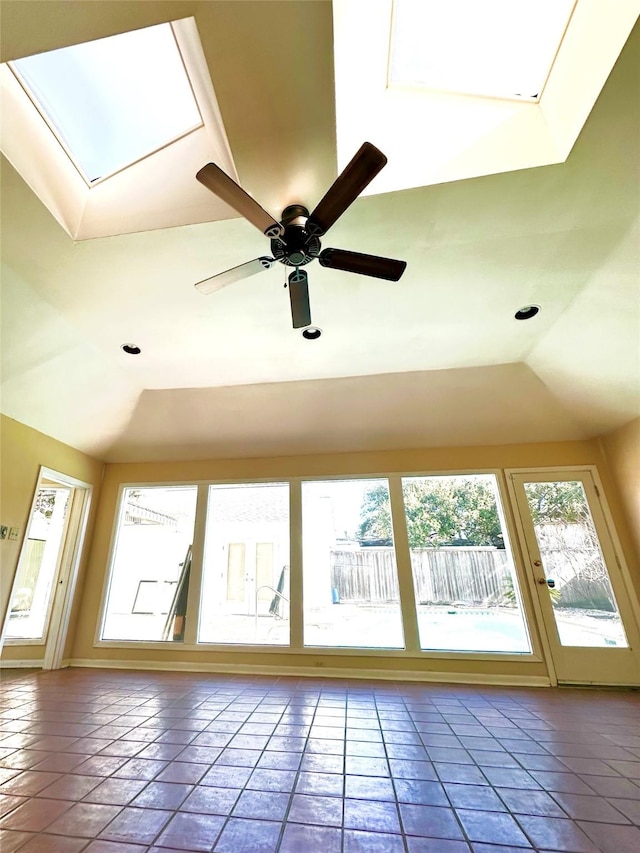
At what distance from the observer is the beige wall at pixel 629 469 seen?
12.3 feet

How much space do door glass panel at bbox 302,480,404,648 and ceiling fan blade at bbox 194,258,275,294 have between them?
3.03 metres

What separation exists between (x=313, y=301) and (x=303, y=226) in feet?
3.13

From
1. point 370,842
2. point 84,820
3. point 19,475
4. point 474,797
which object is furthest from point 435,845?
point 19,475

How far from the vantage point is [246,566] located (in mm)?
4609

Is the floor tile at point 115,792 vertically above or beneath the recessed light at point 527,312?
beneath

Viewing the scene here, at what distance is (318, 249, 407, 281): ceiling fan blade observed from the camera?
1.99 meters

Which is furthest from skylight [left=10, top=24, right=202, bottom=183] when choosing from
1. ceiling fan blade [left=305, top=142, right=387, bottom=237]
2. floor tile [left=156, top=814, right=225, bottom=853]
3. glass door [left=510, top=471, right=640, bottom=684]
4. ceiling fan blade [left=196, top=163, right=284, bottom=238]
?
glass door [left=510, top=471, right=640, bottom=684]

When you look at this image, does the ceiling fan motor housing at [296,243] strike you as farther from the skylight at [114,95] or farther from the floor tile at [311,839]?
the floor tile at [311,839]

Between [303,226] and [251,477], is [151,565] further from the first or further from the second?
[303,226]

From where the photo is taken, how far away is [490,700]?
127 inches

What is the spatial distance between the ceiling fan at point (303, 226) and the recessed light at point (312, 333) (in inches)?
31.5

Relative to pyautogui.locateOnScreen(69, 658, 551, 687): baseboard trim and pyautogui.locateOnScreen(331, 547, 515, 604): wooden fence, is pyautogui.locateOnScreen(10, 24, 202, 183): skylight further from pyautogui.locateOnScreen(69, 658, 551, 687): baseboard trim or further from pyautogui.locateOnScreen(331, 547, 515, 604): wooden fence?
pyautogui.locateOnScreen(69, 658, 551, 687): baseboard trim

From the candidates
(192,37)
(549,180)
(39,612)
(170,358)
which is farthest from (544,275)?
(39,612)

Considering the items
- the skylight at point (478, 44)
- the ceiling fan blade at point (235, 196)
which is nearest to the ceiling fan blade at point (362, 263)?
the ceiling fan blade at point (235, 196)
